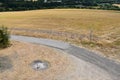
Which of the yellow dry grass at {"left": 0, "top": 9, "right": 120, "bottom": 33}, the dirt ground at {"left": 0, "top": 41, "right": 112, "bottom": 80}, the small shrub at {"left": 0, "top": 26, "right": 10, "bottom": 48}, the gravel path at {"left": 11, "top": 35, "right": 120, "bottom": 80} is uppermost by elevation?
the small shrub at {"left": 0, "top": 26, "right": 10, "bottom": 48}

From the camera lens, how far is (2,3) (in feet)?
298

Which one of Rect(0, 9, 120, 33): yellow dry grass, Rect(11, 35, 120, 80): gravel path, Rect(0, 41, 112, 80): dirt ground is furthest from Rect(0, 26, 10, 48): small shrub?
Rect(0, 9, 120, 33): yellow dry grass

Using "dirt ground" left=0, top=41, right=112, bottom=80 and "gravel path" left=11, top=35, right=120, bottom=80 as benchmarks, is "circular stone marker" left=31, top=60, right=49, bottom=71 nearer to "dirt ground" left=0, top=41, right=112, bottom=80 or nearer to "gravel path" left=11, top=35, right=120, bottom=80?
"dirt ground" left=0, top=41, right=112, bottom=80

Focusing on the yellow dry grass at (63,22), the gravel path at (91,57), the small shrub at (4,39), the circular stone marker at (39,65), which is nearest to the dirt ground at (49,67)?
the circular stone marker at (39,65)

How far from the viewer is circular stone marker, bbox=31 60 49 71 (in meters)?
20.6

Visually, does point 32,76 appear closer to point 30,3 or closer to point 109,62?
point 109,62

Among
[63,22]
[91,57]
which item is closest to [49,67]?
[91,57]

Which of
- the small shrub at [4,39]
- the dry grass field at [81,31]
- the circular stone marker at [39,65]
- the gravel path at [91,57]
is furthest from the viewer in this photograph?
the dry grass field at [81,31]

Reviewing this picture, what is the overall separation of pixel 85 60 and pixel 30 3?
76570 mm

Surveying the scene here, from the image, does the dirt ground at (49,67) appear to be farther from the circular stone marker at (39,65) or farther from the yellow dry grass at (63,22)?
the yellow dry grass at (63,22)

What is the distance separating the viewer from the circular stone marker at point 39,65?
67.7ft

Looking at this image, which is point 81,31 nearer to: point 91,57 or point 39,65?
point 91,57

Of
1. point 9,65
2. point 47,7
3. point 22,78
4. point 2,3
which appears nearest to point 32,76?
point 22,78

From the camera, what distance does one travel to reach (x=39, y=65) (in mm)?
21344
